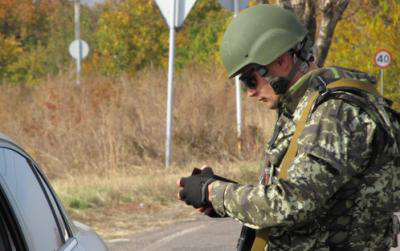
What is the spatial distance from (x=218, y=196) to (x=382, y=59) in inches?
887

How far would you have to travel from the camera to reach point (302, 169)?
2867mm

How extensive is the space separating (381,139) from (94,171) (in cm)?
1437

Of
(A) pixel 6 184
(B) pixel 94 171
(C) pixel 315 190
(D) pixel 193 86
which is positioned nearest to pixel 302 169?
(C) pixel 315 190

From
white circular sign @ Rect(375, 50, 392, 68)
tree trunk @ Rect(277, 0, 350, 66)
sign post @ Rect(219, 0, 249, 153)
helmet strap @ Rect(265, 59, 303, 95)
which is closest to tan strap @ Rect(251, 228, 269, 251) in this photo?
helmet strap @ Rect(265, 59, 303, 95)

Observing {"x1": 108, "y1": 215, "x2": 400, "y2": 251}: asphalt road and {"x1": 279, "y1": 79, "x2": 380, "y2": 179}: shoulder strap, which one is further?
{"x1": 108, "y1": 215, "x2": 400, "y2": 251}: asphalt road

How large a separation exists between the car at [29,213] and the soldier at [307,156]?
1.83 ft

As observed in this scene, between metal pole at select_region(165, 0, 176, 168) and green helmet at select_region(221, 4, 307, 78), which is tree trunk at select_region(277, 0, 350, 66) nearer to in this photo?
metal pole at select_region(165, 0, 176, 168)

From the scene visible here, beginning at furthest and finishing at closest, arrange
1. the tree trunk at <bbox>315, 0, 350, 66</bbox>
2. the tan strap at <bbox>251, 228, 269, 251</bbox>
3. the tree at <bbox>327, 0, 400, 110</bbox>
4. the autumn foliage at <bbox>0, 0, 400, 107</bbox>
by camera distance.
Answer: the autumn foliage at <bbox>0, 0, 400, 107</bbox> < the tree at <bbox>327, 0, 400, 110</bbox> < the tree trunk at <bbox>315, 0, 350, 66</bbox> < the tan strap at <bbox>251, 228, 269, 251</bbox>

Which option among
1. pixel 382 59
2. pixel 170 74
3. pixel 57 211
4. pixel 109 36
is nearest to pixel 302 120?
pixel 57 211

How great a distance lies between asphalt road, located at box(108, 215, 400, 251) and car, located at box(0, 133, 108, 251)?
16.1 feet

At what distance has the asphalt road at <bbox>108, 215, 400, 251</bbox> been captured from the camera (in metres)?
9.20

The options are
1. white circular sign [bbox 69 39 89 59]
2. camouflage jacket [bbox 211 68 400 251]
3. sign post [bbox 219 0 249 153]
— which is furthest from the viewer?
white circular sign [bbox 69 39 89 59]

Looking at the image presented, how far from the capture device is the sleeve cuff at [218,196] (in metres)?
3.05

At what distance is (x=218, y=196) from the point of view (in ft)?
10.0
